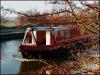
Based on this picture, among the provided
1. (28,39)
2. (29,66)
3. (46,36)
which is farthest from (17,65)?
(46,36)

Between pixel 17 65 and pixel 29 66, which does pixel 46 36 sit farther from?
pixel 17 65

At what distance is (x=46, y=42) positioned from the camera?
734 inches

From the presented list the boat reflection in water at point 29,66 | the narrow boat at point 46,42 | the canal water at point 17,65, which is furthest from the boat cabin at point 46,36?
the boat reflection in water at point 29,66

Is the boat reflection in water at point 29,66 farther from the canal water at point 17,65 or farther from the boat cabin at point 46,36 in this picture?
the boat cabin at point 46,36

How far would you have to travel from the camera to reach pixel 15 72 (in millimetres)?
15977

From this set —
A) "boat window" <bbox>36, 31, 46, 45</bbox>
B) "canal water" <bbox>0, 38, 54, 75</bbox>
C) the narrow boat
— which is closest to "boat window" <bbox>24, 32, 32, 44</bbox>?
the narrow boat

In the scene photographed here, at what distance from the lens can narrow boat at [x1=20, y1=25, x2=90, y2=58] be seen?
57.9 feet

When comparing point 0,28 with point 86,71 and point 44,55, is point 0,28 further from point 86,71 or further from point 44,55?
point 86,71

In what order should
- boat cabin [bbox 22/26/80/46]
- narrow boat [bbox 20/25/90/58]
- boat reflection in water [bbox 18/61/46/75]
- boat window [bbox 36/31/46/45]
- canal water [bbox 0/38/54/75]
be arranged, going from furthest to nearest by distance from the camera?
boat window [bbox 36/31/46/45]
boat cabin [bbox 22/26/80/46]
narrow boat [bbox 20/25/90/58]
boat reflection in water [bbox 18/61/46/75]
canal water [bbox 0/38/54/75]

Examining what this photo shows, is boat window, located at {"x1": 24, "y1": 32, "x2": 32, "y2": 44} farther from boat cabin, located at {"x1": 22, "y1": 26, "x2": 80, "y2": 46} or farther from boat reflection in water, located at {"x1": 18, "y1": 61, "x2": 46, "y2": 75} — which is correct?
boat reflection in water, located at {"x1": 18, "y1": 61, "x2": 46, "y2": 75}

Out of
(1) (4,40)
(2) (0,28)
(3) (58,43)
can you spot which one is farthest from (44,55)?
(2) (0,28)

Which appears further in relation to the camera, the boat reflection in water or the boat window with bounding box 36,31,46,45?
the boat window with bounding box 36,31,46,45

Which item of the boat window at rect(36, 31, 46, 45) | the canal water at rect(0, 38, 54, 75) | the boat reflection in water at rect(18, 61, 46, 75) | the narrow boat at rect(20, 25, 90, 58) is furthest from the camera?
the boat window at rect(36, 31, 46, 45)

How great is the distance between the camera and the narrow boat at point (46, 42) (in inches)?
695
